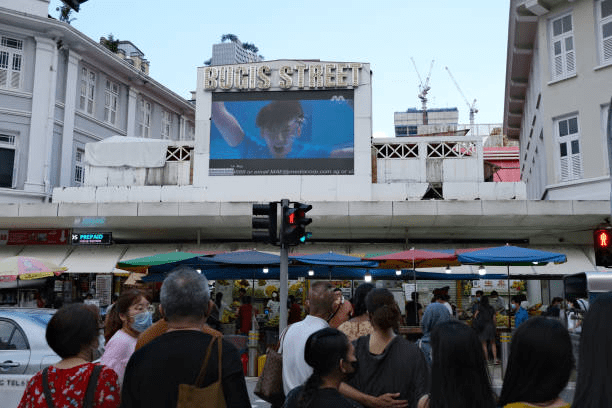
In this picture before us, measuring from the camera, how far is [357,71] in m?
22.8

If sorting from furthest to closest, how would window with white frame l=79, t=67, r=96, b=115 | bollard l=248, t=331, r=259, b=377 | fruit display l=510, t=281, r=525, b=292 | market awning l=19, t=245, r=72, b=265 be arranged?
window with white frame l=79, t=67, r=96, b=115, fruit display l=510, t=281, r=525, b=292, market awning l=19, t=245, r=72, b=265, bollard l=248, t=331, r=259, b=377

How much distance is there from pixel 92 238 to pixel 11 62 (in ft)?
29.9

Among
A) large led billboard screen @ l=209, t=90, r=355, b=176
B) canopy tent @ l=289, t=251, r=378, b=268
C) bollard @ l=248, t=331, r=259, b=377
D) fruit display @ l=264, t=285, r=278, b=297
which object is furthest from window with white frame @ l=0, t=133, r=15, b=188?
bollard @ l=248, t=331, r=259, b=377

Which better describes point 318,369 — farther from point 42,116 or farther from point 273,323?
point 42,116

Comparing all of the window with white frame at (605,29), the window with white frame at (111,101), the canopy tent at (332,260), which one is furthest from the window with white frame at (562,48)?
the window with white frame at (111,101)

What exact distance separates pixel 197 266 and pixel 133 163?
8.75 metres

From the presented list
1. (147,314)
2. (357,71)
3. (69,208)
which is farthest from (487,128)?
(147,314)

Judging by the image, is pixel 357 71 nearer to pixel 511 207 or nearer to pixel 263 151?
pixel 263 151

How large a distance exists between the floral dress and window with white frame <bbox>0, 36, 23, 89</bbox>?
25216 millimetres

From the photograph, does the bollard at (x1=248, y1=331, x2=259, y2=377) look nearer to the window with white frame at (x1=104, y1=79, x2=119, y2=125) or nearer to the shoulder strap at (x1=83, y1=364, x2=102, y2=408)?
the shoulder strap at (x1=83, y1=364, x2=102, y2=408)

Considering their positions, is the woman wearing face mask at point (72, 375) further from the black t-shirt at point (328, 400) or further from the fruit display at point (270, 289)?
the fruit display at point (270, 289)

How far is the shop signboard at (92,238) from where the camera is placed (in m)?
22.3

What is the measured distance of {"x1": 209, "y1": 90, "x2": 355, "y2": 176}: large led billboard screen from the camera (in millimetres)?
22359

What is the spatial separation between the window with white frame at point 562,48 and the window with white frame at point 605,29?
3.15 ft
